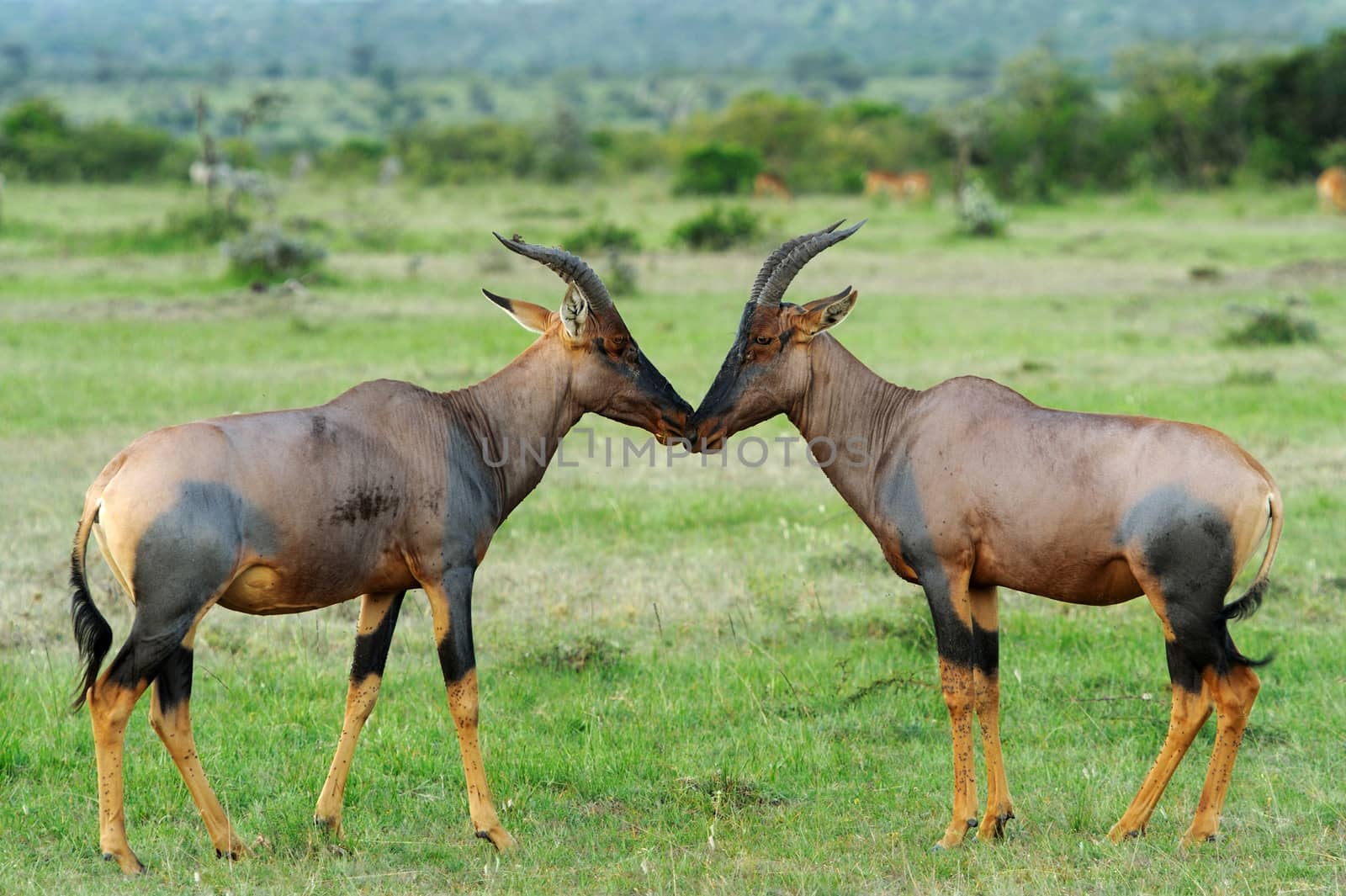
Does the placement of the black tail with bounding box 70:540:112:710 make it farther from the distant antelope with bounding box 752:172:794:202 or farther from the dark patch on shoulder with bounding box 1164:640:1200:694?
the distant antelope with bounding box 752:172:794:202

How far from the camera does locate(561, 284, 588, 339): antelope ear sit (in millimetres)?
6133

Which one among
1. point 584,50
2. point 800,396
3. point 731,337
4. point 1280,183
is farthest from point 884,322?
point 584,50

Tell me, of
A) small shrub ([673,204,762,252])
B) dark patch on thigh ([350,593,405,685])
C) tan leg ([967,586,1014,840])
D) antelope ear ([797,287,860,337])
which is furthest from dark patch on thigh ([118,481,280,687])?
small shrub ([673,204,762,252])

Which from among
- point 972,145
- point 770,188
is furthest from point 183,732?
point 972,145

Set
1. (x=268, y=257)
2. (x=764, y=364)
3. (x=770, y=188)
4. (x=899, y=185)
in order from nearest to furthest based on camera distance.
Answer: (x=764, y=364), (x=268, y=257), (x=770, y=188), (x=899, y=185)

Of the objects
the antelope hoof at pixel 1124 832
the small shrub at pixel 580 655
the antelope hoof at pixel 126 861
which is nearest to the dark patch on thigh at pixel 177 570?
the antelope hoof at pixel 126 861

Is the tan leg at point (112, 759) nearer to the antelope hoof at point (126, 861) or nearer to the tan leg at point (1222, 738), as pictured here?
the antelope hoof at point (126, 861)

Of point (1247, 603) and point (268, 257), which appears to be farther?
point (268, 257)

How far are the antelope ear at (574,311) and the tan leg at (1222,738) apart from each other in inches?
110

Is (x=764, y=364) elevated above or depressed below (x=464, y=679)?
above

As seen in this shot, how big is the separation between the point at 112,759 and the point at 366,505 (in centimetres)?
127

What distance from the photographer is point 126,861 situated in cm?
550

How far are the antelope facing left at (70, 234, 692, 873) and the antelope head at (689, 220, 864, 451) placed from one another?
17 cm

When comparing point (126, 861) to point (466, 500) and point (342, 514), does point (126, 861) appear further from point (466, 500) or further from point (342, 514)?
point (466, 500)
